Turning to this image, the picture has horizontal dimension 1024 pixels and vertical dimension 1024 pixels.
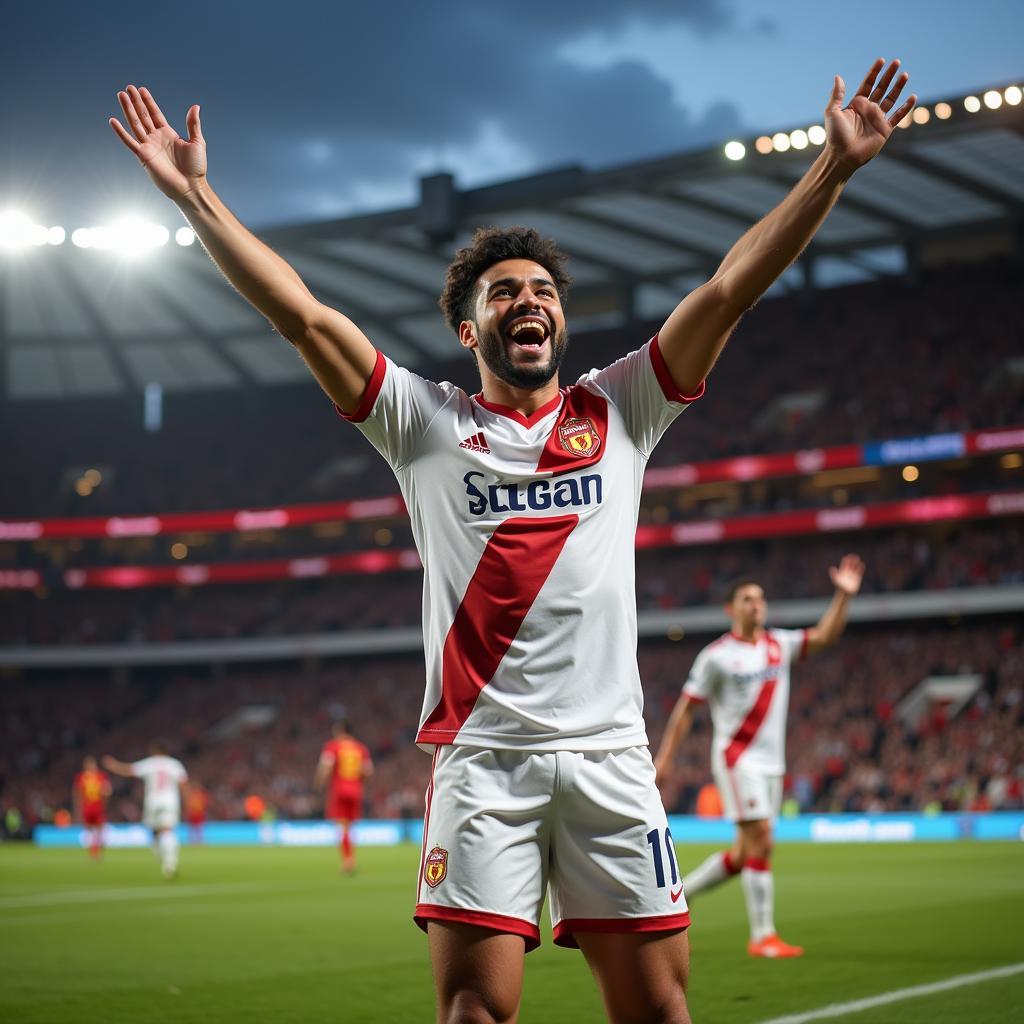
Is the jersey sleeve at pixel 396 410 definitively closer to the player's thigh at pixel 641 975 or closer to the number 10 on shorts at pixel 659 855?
the number 10 on shorts at pixel 659 855

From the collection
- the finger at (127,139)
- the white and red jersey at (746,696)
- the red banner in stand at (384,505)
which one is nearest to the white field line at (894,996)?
the white and red jersey at (746,696)

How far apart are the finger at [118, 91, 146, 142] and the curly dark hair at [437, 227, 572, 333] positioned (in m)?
0.87

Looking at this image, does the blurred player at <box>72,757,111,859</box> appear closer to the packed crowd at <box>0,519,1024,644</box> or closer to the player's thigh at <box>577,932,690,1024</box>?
the packed crowd at <box>0,519,1024,644</box>

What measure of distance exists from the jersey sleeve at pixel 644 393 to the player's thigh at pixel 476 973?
129 centimetres

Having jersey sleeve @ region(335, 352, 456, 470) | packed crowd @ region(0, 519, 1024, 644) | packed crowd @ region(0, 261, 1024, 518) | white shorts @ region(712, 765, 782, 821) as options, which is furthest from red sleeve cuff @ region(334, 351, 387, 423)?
packed crowd @ region(0, 261, 1024, 518)

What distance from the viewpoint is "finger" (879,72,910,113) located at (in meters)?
3.52

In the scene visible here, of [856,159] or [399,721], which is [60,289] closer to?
[399,721]

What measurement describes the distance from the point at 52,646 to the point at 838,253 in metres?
29.1

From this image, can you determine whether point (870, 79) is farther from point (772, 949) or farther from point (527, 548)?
point (772, 949)

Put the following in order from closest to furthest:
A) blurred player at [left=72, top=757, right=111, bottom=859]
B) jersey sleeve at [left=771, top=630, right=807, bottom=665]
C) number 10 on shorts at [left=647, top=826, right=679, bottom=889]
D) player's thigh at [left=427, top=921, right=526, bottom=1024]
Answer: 1. player's thigh at [left=427, top=921, right=526, bottom=1024]
2. number 10 on shorts at [left=647, top=826, right=679, bottom=889]
3. jersey sleeve at [left=771, top=630, right=807, bottom=665]
4. blurred player at [left=72, top=757, right=111, bottom=859]

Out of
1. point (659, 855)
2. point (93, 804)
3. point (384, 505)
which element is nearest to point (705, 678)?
point (659, 855)

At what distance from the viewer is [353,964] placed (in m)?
9.06

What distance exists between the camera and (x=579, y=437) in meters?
3.48

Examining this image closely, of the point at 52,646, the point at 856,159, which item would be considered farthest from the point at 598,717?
the point at 52,646
